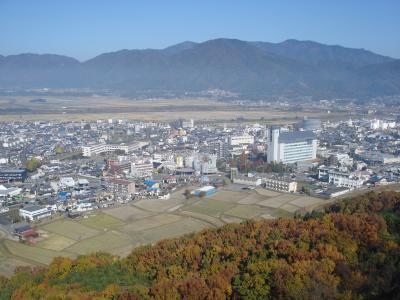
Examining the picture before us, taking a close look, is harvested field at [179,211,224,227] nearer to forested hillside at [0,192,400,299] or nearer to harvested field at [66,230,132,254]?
harvested field at [66,230,132,254]

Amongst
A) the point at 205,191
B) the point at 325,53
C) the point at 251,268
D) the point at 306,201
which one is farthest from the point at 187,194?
the point at 325,53

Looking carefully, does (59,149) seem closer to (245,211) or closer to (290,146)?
(290,146)

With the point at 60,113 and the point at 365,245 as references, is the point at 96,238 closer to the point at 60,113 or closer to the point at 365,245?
the point at 365,245

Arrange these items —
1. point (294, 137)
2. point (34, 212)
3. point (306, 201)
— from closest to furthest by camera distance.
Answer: point (34, 212) → point (306, 201) → point (294, 137)

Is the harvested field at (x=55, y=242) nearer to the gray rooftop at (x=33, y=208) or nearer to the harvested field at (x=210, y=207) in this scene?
the gray rooftop at (x=33, y=208)

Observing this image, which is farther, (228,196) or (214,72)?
(214,72)

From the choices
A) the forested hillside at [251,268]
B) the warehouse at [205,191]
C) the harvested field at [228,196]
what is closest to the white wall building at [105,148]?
the warehouse at [205,191]
